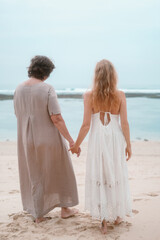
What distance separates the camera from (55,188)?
11.8 ft

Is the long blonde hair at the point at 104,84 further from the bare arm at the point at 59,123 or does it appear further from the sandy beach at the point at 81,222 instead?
the sandy beach at the point at 81,222

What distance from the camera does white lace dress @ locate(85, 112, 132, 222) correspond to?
3.21m

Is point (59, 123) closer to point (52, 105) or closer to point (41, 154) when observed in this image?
point (52, 105)

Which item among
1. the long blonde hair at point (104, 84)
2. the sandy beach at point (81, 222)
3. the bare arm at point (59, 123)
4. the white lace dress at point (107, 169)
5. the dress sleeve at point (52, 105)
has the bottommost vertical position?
the sandy beach at point (81, 222)

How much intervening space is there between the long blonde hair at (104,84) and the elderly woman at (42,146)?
0.48 metres

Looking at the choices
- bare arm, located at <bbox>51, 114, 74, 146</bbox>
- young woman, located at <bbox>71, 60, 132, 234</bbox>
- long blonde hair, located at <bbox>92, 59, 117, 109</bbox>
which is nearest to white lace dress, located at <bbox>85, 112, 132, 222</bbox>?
young woman, located at <bbox>71, 60, 132, 234</bbox>

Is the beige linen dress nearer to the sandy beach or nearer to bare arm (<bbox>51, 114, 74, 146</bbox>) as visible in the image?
bare arm (<bbox>51, 114, 74, 146</bbox>)

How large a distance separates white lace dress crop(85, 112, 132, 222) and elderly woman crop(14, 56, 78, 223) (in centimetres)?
40

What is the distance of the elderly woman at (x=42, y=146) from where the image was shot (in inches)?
135

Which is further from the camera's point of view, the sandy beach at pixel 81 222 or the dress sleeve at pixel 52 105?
the dress sleeve at pixel 52 105

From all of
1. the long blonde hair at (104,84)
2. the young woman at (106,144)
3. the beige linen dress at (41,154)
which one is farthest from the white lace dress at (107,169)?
the beige linen dress at (41,154)

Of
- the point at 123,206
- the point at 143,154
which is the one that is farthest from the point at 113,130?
the point at 143,154

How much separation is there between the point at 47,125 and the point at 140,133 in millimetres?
10558

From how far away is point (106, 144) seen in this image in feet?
10.6
